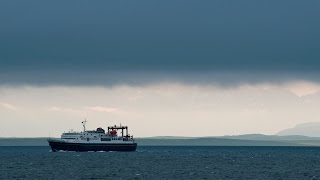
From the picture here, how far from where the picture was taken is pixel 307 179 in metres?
166

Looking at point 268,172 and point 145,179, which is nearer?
point 145,179

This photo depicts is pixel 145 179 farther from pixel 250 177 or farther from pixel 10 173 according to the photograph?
pixel 10 173

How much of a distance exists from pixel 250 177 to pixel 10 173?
50.5m

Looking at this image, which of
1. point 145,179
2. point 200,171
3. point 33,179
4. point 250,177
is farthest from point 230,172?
point 33,179

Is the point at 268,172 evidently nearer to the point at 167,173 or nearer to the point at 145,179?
the point at 167,173

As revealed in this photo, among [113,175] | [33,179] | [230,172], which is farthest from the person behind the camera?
[230,172]

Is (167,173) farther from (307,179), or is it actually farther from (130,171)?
(307,179)

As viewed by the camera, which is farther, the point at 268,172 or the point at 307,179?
the point at 268,172

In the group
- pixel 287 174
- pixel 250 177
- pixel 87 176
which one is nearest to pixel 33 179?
pixel 87 176

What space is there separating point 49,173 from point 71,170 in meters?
12.8

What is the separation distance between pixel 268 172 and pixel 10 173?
55.6 meters

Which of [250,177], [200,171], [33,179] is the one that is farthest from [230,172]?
[33,179]

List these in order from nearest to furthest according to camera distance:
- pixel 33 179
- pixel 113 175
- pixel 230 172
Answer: pixel 33 179, pixel 113 175, pixel 230 172

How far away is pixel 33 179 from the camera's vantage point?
531 feet
